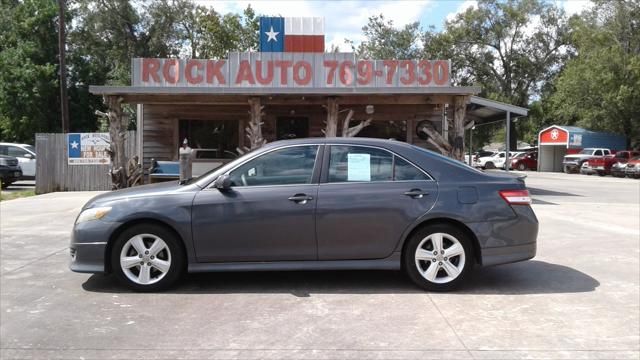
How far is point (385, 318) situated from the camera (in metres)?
4.82

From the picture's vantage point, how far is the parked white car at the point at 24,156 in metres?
21.9

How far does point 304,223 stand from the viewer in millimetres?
5449

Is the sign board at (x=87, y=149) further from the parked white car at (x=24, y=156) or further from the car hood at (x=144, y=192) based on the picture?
the car hood at (x=144, y=192)

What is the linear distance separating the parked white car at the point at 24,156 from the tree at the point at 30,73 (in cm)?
1093

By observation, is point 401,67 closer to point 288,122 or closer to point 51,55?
point 288,122

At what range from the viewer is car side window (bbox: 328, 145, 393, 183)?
5.65 meters

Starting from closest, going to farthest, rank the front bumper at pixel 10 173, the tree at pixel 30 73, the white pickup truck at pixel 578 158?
the front bumper at pixel 10 173 < the tree at pixel 30 73 < the white pickup truck at pixel 578 158

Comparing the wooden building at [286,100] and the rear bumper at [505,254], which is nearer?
the rear bumper at [505,254]

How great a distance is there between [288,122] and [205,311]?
14.4m

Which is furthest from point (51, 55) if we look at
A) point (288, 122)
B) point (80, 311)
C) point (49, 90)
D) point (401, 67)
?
point (80, 311)

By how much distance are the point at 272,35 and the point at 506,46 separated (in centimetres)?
3747

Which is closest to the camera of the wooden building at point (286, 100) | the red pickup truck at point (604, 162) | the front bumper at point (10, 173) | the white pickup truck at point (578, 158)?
the wooden building at point (286, 100)

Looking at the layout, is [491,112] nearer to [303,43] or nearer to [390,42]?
[303,43]

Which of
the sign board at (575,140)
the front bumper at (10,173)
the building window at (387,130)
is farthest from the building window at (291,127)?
the sign board at (575,140)
